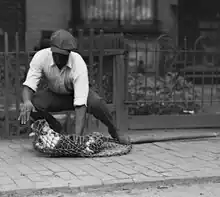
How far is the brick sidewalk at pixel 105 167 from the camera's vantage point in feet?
13.2

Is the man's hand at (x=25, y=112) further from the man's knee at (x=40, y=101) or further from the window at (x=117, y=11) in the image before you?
the window at (x=117, y=11)

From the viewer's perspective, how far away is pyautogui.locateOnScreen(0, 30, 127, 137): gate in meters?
5.71


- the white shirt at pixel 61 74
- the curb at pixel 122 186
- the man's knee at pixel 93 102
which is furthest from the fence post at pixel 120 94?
the curb at pixel 122 186

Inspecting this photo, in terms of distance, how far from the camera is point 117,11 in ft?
35.6

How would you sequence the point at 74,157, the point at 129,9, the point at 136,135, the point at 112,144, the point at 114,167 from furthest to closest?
the point at 129,9 → the point at 136,135 → the point at 112,144 → the point at 74,157 → the point at 114,167

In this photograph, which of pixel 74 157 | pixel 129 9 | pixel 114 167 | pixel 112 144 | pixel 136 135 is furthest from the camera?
pixel 129 9

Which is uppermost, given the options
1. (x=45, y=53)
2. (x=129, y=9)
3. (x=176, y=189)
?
(x=129, y=9)

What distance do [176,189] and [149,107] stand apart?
2.60 m

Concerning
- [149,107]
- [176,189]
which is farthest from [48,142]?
[149,107]

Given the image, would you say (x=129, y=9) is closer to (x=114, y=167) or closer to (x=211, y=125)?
(x=211, y=125)

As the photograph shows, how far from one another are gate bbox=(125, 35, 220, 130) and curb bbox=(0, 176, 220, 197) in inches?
85.3

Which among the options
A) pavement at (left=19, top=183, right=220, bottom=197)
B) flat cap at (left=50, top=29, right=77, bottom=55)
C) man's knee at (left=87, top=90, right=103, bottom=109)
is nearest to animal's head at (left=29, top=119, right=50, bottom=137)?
man's knee at (left=87, top=90, right=103, bottom=109)

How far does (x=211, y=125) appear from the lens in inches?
258

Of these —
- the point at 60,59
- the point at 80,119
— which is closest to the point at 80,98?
the point at 80,119
